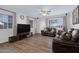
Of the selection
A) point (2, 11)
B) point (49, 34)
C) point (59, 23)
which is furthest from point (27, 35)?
point (59, 23)

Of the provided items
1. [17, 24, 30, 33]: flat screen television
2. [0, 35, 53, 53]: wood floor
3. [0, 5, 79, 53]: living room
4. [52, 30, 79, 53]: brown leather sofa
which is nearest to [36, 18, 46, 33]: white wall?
[0, 5, 79, 53]: living room

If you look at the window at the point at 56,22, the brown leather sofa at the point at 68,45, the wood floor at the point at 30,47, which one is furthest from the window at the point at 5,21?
the window at the point at 56,22

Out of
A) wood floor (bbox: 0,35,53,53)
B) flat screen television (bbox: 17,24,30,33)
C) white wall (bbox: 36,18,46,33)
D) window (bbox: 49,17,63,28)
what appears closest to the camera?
wood floor (bbox: 0,35,53,53)

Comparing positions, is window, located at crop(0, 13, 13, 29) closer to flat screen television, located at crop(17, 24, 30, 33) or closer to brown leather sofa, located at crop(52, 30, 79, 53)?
flat screen television, located at crop(17, 24, 30, 33)

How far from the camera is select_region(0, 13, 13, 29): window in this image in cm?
542

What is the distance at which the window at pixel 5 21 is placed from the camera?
542cm

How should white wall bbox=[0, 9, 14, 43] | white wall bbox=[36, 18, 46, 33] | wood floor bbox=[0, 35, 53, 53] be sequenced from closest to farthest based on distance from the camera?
wood floor bbox=[0, 35, 53, 53], white wall bbox=[0, 9, 14, 43], white wall bbox=[36, 18, 46, 33]

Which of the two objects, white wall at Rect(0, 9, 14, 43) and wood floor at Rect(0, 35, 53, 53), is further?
white wall at Rect(0, 9, 14, 43)

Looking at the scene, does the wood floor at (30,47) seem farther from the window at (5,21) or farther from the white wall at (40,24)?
the white wall at (40,24)

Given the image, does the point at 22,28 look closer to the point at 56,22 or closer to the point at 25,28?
the point at 25,28

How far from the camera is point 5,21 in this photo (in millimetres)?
5746
